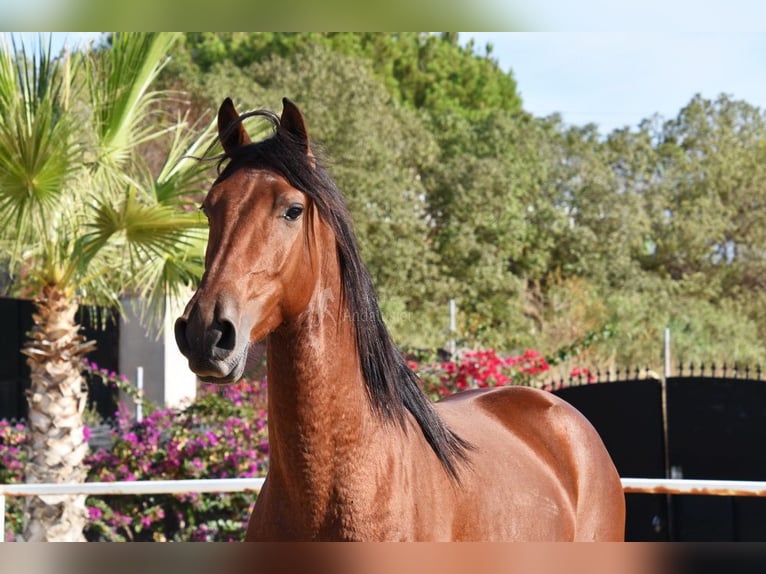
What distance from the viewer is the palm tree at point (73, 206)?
17.7ft

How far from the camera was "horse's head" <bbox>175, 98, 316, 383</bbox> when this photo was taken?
1.91 m

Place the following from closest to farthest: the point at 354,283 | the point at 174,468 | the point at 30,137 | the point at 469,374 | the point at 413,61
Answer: the point at 354,283
the point at 30,137
the point at 174,468
the point at 469,374
the point at 413,61

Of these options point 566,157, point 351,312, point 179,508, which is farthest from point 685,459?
point 566,157

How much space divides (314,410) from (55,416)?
4.37 meters

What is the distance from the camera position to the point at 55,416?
6070mm

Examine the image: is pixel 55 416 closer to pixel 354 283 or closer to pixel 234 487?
pixel 234 487

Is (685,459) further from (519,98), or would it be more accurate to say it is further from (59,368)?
(519,98)

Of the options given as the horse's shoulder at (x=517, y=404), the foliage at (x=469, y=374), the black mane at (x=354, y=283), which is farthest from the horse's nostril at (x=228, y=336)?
the foliage at (x=469, y=374)

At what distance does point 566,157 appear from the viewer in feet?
69.6

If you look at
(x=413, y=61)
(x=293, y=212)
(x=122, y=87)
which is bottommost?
(x=293, y=212)

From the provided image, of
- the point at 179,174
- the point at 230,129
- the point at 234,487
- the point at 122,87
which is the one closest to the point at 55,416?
the point at 179,174

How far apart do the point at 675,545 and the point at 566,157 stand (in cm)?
2072

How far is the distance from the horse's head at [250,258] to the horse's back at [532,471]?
84cm

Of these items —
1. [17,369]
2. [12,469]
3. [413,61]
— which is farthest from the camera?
[413,61]
